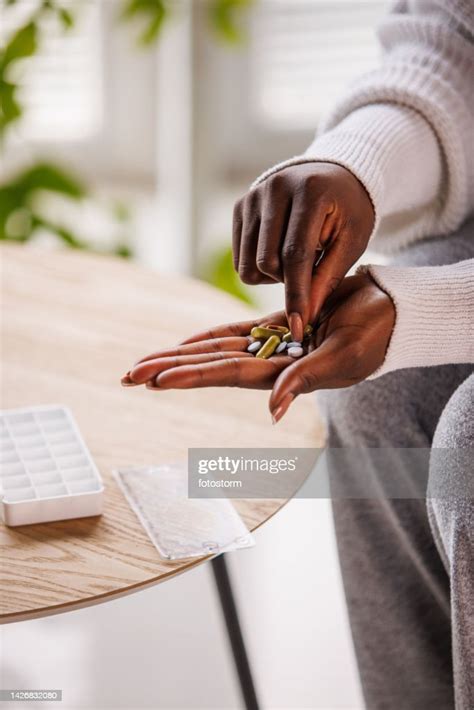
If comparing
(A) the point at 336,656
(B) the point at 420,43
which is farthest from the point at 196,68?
(A) the point at 336,656

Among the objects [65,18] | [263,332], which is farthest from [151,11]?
[263,332]

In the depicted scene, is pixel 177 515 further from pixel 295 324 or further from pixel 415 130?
pixel 415 130

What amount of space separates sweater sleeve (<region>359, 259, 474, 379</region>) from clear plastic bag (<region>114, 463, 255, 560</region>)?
6.1 inches

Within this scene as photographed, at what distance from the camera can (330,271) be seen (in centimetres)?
70

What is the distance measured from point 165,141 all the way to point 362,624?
55.6 inches

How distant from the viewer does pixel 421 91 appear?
903mm

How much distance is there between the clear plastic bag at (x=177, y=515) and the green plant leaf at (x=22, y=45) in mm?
880

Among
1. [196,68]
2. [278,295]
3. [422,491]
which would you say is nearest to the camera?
[422,491]

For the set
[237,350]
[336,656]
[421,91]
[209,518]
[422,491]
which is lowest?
[336,656]

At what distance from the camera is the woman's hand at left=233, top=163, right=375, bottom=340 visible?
2.22 ft

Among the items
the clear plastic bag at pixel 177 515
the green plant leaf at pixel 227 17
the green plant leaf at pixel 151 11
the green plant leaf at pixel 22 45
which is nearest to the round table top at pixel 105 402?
the clear plastic bag at pixel 177 515

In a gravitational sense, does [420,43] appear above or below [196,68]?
above

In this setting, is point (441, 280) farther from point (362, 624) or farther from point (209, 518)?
point (362, 624)

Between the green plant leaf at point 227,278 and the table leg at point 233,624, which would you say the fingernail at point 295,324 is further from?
the green plant leaf at point 227,278
